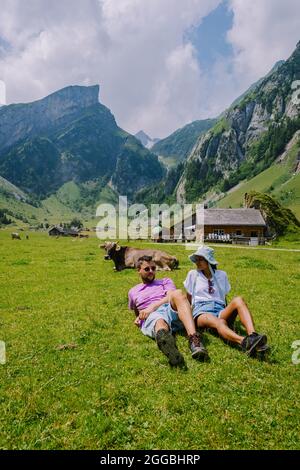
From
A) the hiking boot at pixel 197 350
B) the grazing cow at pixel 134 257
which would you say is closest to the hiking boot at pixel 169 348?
the hiking boot at pixel 197 350

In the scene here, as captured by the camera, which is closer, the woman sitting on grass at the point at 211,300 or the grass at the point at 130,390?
the grass at the point at 130,390

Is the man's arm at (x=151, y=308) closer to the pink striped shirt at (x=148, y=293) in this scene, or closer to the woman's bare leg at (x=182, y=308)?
the woman's bare leg at (x=182, y=308)

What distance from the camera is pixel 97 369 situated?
7.49 m

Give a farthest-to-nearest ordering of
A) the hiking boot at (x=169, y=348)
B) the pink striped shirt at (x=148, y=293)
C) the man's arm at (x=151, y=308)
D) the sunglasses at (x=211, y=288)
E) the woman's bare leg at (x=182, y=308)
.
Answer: the pink striped shirt at (x=148, y=293) < the sunglasses at (x=211, y=288) < the man's arm at (x=151, y=308) < the woman's bare leg at (x=182, y=308) < the hiking boot at (x=169, y=348)

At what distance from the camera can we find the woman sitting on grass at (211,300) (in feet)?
28.3

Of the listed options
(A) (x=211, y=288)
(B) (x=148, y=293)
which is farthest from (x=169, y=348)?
(B) (x=148, y=293)

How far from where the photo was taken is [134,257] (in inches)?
957

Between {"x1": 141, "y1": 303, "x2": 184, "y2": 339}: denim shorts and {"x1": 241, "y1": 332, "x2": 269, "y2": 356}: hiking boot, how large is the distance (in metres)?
2.05

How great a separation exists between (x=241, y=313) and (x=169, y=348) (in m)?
2.26

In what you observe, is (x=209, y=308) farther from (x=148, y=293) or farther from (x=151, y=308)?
(x=148, y=293)

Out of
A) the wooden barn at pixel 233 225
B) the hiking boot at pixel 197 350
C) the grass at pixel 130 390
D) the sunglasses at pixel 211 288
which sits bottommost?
the grass at pixel 130 390

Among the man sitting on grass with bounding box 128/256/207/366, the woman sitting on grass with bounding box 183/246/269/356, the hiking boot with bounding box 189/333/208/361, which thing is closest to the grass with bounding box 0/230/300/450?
the hiking boot with bounding box 189/333/208/361

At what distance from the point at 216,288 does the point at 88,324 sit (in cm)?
418

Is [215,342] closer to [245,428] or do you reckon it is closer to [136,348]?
[136,348]
